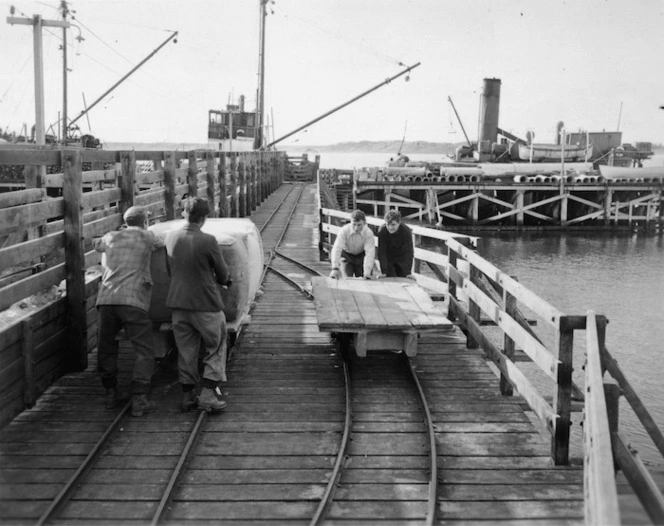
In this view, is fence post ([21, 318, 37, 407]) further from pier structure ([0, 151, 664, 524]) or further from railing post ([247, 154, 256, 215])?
railing post ([247, 154, 256, 215])

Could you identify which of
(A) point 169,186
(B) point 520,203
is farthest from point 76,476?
(B) point 520,203

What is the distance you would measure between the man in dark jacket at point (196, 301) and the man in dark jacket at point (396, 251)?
3.61m

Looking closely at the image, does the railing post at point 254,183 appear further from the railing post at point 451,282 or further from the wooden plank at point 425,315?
the wooden plank at point 425,315

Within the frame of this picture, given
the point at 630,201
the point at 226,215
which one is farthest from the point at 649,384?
the point at 630,201

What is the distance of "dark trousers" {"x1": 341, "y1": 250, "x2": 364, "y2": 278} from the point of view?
9523 mm

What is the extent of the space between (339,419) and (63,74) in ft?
134

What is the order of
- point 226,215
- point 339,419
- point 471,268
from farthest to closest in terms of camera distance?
1. point 226,215
2. point 471,268
3. point 339,419

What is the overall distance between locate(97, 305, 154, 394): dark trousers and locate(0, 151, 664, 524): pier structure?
1.04ft

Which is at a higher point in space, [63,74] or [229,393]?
[63,74]

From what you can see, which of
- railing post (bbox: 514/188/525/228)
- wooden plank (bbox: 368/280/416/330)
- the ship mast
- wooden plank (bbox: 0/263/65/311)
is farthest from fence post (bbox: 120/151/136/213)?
railing post (bbox: 514/188/525/228)

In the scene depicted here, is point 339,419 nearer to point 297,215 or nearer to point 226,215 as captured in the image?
point 226,215

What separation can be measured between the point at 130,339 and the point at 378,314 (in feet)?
8.14

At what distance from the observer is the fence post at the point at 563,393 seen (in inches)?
197

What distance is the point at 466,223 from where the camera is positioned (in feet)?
131
